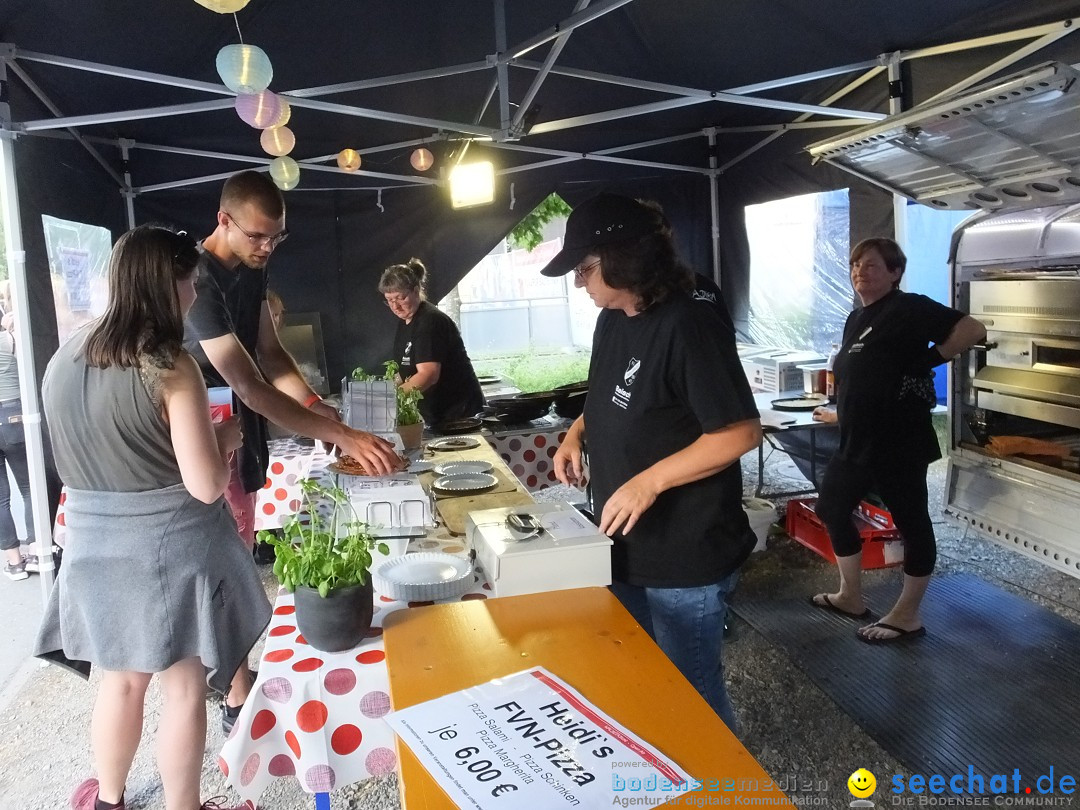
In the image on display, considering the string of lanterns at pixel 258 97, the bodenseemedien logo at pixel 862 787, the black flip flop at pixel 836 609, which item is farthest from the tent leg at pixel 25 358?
the black flip flop at pixel 836 609

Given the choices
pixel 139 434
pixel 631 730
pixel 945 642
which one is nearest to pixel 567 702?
pixel 631 730

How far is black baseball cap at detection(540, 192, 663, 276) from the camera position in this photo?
5.72ft

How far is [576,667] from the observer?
4.27 ft

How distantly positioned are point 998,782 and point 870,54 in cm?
361

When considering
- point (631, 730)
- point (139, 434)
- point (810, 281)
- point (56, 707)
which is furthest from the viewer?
point (810, 281)

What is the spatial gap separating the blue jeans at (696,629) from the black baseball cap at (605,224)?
84cm

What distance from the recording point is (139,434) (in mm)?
1797

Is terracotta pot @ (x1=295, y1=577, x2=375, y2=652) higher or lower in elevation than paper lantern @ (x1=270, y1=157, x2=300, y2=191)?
lower

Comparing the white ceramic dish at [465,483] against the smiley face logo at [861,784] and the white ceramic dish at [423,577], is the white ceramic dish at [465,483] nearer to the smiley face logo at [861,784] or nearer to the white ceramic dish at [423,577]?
the white ceramic dish at [423,577]

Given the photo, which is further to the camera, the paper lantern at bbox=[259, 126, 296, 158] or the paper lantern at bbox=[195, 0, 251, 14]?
the paper lantern at bbox=[259, 126, 296, 158]

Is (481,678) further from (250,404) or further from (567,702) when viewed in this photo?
(250,404)

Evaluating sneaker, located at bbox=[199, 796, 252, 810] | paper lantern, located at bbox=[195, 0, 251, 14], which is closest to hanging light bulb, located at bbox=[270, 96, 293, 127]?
paper lantern, located at bbox=[195, 0, 251, 14]

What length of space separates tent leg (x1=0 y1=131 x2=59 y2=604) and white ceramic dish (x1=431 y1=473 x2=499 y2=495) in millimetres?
2440

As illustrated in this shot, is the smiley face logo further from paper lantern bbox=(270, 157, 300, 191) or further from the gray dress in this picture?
paper lantern bbox=(270, 157, 300, 191)
